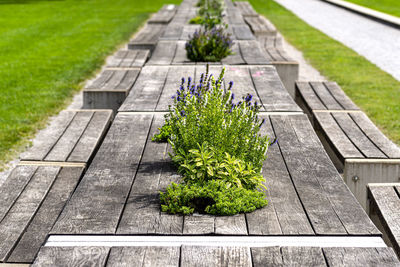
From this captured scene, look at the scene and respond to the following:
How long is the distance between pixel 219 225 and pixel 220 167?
0.37 m

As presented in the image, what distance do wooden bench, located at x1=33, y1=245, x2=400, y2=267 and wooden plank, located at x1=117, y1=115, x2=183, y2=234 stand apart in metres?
0.16

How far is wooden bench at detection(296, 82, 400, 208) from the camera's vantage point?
3711 mm

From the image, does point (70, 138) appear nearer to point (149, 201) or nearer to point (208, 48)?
point (149, 201)

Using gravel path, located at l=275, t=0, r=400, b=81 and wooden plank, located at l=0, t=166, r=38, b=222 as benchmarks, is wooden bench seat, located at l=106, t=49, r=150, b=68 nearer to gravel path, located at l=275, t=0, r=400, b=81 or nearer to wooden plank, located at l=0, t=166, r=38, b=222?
wooden plank, located at l=0, t=166, r=38, b=222

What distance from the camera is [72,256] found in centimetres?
204

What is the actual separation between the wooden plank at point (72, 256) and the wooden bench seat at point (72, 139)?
1.65 meters

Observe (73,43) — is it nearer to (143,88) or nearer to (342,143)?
(143,88)

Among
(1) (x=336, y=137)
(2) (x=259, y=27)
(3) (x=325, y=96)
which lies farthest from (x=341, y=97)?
(2) (x=259, y=27)

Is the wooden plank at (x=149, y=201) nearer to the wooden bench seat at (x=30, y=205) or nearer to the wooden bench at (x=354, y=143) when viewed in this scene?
the wooden bench seat at (x=30, y=205)

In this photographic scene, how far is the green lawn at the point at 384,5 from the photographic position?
18.4m

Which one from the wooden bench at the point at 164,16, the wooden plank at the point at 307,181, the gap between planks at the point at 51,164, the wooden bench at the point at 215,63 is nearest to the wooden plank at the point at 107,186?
the gap between planks at the point at 51,164

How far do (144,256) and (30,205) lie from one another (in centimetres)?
139

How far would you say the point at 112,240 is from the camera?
2.16 meters

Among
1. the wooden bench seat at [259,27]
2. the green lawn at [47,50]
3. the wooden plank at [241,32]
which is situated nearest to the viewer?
the green lawn at [47,50]
